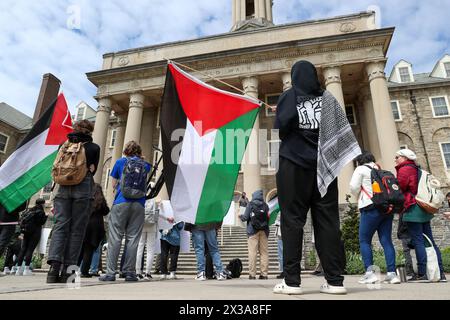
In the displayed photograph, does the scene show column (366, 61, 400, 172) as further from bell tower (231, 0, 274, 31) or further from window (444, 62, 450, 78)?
bell tower (231, 0, 274, 31)

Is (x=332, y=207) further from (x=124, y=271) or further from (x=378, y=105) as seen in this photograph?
(x=378, y=105)

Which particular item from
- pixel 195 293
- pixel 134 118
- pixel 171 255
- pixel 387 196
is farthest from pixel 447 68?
pixel 195 293

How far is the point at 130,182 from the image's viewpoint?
5.25m

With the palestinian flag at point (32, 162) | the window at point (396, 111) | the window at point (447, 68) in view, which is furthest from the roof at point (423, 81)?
the palestinian flag at point (32, 162)

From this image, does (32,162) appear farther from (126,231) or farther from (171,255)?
(171,255)

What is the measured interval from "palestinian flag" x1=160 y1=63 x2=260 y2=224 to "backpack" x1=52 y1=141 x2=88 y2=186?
126 centimetres

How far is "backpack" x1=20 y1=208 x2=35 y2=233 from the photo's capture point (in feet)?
24.6

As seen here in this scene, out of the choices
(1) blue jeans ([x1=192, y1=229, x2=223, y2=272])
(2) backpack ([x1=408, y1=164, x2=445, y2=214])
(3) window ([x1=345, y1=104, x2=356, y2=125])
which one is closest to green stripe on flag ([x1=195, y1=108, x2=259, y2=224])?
(1) blue jeans ([x1=192, y1=229, x2=223, y2=272])

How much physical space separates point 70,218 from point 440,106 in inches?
1261

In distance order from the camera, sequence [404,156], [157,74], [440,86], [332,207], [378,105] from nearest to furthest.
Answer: [332,207] < [404,156] < [378,105] < [157,74] < [440,86]

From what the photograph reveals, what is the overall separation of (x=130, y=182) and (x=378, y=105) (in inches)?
777

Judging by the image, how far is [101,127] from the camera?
25.3m
